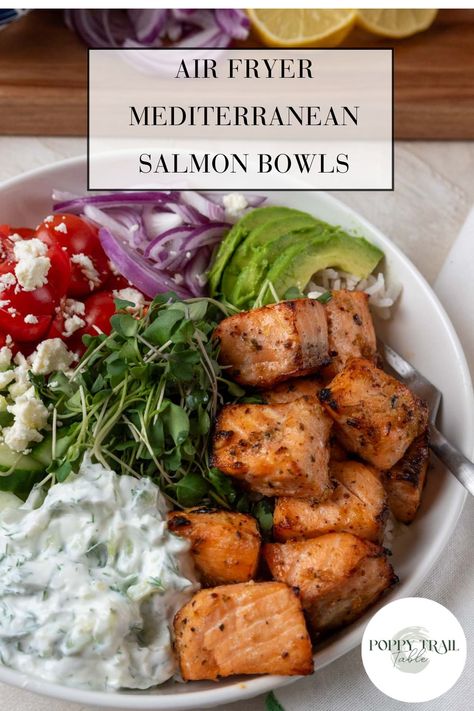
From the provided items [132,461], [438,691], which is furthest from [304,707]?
[132,461]

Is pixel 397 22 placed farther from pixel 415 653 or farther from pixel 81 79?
pixel 415 653

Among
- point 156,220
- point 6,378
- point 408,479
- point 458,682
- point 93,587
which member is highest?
point 156,220

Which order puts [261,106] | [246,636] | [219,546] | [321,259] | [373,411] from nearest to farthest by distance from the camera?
[246,636] → [219,546] → [373,411] → [321,259] → [261,106]

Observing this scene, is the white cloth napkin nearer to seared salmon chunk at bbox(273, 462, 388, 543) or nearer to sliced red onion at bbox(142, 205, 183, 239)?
seared salmon chunk at bbox(273, 462, 388, 543)

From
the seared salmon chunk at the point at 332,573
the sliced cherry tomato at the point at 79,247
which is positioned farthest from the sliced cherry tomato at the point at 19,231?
the seared salmon chunk at the point at 332,573

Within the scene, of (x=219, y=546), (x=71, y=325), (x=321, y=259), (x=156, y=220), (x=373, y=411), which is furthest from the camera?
(x=156, y=220)

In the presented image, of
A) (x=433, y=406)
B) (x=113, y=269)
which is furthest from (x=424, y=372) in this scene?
(x=113, y=269)

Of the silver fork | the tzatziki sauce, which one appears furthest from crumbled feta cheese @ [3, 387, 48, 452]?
the silver fork

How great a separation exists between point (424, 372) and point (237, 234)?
0.72m

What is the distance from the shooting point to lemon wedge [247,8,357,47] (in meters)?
3.01

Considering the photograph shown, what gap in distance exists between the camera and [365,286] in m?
2.60

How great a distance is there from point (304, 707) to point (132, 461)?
0.82 metres

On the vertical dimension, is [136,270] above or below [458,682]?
above

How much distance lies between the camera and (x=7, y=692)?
91.5 inches
